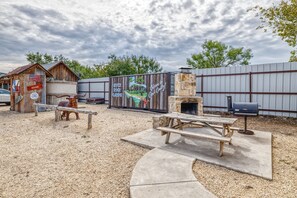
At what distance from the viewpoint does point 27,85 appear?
9680 millimetres

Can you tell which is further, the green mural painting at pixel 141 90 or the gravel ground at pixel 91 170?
the green mural painting at pixel 141 90

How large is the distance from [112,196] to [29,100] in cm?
1031

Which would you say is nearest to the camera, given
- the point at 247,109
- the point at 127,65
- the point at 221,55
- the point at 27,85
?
the point at 247,109

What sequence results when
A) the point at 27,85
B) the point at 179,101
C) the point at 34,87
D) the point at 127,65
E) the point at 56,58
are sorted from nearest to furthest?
1. the point at 179,101
2. the point at 27,85
3. the point at 34,87
4. the point at 127,65
5. the point at 56,58

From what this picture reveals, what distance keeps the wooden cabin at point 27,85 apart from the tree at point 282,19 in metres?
12.9

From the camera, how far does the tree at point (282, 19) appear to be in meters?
7.27

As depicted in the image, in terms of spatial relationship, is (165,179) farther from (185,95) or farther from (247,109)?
(185,95)

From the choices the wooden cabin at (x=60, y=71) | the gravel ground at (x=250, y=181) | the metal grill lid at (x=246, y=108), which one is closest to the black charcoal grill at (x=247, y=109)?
the metal grill lid at (x=246, y=108)

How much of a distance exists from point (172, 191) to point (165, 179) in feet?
0.97

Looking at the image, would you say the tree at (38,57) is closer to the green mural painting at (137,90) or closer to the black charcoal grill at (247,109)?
the green mural painting at (137,90)

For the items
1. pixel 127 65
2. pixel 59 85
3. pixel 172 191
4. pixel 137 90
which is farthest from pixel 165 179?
Result: pixel 127 65

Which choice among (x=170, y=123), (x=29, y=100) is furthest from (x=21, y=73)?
(x=170, y=123)

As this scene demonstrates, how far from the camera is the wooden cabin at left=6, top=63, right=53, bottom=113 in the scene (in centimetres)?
966

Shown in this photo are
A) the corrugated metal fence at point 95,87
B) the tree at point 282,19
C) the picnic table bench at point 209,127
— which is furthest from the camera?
the corrugated metal fence at point 95,87
